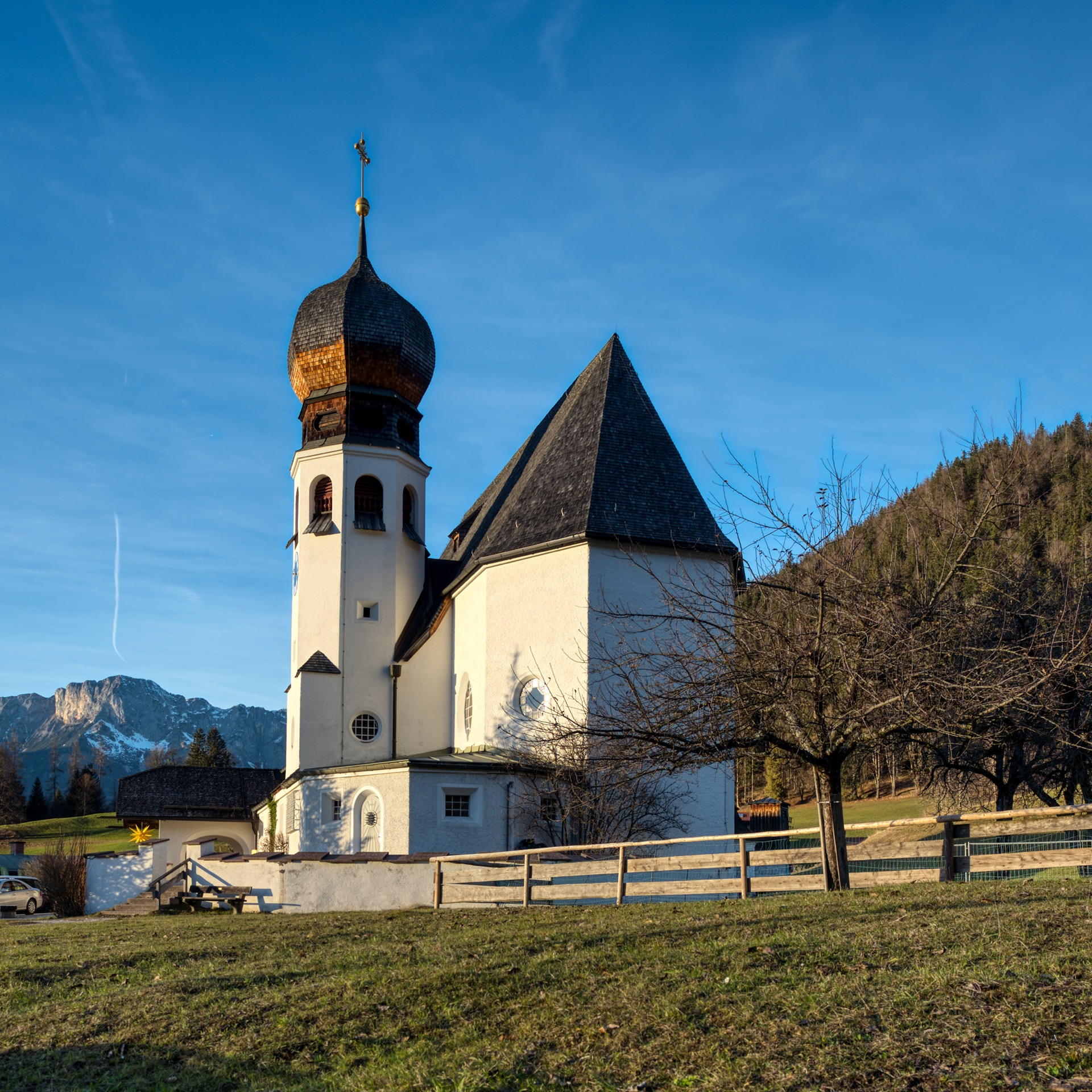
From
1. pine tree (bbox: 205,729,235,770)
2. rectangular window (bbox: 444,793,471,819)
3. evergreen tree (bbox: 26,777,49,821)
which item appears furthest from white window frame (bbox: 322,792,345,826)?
evergreen tree (bbox: 26,777,49,821)

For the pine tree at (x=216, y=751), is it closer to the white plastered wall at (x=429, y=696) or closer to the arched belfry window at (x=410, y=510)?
the arched belfry window at (x=410, y=510)

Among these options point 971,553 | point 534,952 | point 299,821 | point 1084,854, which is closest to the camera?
point 534,952

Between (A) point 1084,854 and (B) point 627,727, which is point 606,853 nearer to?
(B) point 627,727

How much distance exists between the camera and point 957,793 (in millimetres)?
30047

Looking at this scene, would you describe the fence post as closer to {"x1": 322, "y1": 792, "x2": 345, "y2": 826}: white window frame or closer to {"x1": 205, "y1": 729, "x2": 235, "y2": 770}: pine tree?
{"x1": 322, "y1": 792, "x2": 345, "y2": 826}: white window frame

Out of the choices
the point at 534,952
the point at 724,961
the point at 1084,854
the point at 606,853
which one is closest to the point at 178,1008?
the point at 534,952

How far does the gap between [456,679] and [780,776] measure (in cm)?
4755

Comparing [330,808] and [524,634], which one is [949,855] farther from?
[330,808]

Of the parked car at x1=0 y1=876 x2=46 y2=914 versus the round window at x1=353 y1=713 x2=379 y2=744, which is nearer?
the round window at x1=353 y1=713 x2=379 y2=744

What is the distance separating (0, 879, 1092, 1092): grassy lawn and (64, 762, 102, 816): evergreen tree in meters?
110

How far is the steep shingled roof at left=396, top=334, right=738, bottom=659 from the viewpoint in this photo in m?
25.5

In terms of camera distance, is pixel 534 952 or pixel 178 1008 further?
pixel 534 952

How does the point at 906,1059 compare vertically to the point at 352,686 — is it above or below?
below

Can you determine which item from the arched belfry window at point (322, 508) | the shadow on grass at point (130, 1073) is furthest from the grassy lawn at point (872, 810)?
the shadow on grass at point (130, 1073)
